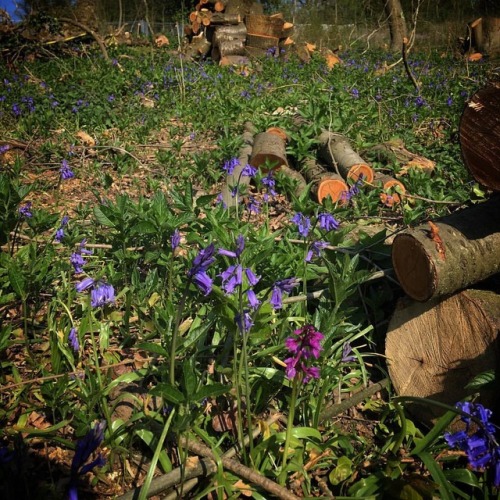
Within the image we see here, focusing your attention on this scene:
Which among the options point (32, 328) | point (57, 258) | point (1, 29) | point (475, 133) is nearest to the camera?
point (475, 133)

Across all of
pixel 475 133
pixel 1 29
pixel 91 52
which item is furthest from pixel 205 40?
pixel 475 133

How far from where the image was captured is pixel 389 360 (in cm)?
196

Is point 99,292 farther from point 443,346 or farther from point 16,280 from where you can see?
point 443,346

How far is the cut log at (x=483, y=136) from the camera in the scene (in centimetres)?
166

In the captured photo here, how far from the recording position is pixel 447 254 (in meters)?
1.71

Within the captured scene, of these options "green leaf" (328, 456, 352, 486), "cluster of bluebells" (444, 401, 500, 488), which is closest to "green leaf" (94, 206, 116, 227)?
"green leaf" (328, 456, 352, 486)

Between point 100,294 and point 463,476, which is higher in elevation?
point 100,294

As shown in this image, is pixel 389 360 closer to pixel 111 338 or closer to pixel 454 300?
pixel 454 300

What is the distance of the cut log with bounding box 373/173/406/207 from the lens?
11.6 ft

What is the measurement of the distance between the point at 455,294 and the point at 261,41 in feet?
35.4

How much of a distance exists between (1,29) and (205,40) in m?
4.59

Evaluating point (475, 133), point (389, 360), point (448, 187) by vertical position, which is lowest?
point (448, 187)

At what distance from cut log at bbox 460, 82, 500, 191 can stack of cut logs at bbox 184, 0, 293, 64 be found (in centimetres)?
969

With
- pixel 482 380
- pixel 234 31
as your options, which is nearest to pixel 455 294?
pixel 482 380
